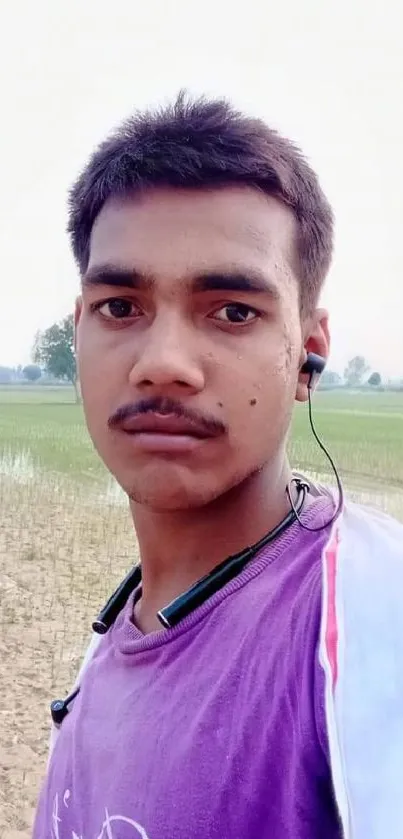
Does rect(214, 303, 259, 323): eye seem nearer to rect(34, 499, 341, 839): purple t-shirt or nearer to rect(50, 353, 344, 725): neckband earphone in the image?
rect(50, 353, 344, 725): neckband earphone

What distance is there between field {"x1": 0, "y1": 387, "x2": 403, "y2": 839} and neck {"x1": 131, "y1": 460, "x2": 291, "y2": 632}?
7.3 inches

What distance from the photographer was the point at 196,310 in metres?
1.05

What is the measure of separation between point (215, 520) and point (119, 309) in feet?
1.10

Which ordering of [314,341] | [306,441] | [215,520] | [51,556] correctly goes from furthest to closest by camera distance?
[306,441]
[51,556]
[314,341]
[215,520]

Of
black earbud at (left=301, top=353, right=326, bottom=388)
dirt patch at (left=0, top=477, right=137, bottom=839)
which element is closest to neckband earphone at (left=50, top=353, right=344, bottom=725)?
black earbud at (left=301, top=353, right=326, bottom=388)

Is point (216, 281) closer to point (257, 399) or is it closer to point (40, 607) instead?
point (257, 399)

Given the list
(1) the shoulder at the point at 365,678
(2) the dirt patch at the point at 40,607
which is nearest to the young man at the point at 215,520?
(1) the shoulder at the point at 365,678

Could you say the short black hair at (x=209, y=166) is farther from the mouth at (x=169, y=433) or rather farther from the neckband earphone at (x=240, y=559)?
the mouth at (x=169, y=433)

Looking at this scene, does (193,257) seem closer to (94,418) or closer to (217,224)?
(217,224)

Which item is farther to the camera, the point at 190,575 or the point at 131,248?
the point at 190,575

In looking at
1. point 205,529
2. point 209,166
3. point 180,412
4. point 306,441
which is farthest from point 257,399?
point 306,441

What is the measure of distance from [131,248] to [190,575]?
1.63 feet

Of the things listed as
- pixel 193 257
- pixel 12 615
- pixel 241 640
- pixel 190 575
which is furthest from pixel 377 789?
pixel 12 615

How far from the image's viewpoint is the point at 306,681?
31.6 inches
